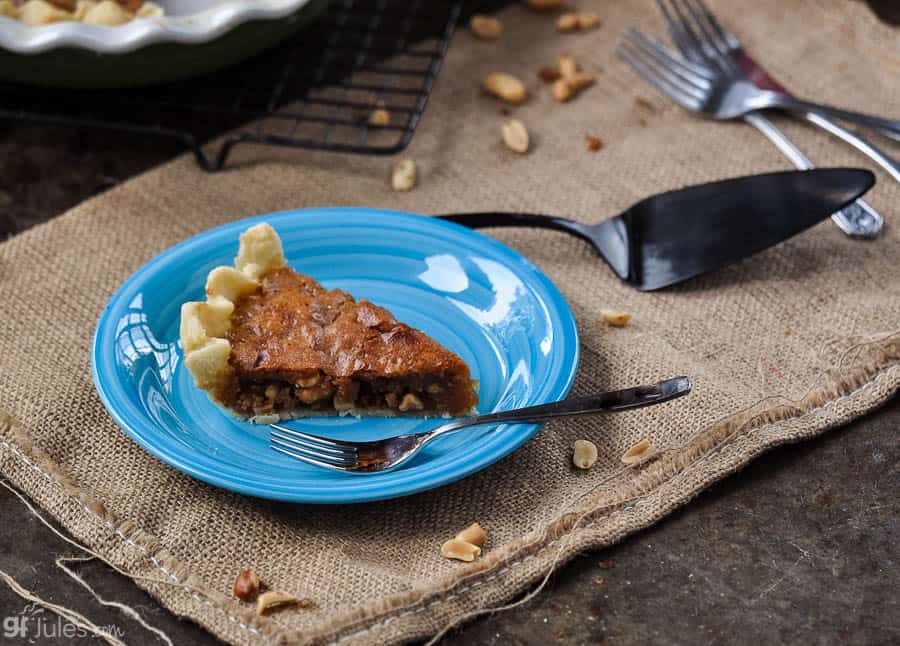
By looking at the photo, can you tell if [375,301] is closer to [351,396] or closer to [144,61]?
[351,396]

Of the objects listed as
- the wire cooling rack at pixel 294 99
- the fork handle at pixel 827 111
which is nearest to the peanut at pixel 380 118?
the wire cooling rack at pixel 294 99

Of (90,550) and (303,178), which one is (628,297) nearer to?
(303,178)

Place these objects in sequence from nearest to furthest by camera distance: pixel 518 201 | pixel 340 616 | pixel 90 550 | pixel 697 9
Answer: pixel 340 616, pixel 90 550, pixel 518 201, pixel 697 9

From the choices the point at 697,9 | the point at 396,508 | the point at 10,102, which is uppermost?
the point at 697,9

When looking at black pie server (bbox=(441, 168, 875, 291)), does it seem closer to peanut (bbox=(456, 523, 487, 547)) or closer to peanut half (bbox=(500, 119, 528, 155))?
peanut half (bbox=(500, 119, 528, 155))

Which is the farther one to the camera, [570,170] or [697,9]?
[697,9]

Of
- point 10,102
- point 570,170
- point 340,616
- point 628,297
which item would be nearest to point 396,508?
point 340,616

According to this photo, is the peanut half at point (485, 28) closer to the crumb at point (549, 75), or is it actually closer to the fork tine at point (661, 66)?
the crumb at point (549, 75)
